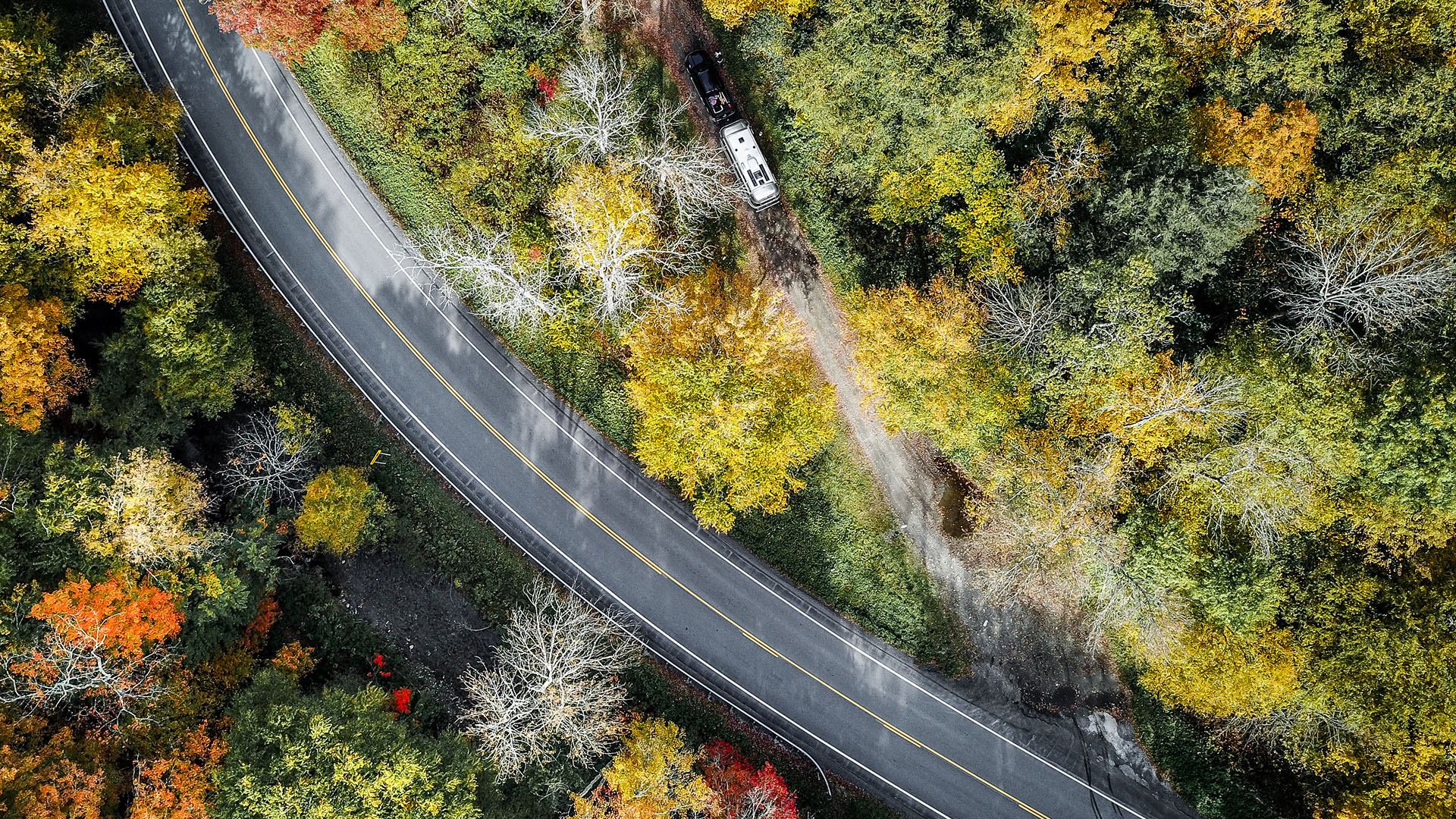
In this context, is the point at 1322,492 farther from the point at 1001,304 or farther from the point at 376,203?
the point at 376,203

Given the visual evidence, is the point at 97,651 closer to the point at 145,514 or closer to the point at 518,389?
the point at 145,514

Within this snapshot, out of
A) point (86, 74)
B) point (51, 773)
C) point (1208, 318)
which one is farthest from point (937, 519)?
point (86, 74)

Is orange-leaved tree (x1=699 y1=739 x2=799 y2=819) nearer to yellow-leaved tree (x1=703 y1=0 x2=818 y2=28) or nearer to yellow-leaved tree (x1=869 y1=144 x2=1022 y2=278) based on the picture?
yellow-leaved tree (x1=869 y1=144 x2=1022 y2=278)

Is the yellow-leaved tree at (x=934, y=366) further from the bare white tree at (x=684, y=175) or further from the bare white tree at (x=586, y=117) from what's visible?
the bare white tree at (x=586, y=117)

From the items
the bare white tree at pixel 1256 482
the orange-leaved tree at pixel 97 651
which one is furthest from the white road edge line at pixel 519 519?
the bare white tree at pixel 1256 482

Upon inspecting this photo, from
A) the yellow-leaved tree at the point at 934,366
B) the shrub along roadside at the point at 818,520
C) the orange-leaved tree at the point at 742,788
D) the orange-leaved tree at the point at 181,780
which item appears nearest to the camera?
the orange-leaved tree at the point at 181,780

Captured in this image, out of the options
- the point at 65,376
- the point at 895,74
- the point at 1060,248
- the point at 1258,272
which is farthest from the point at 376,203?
the point at 1258,272

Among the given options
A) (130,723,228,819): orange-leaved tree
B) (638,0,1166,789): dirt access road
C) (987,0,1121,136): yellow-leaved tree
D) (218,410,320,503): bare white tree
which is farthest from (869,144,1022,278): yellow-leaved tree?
(130,723,228,819): orange-leaved tree
